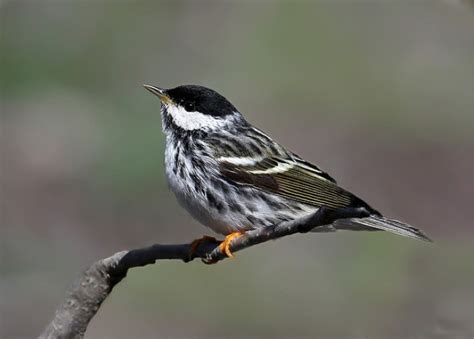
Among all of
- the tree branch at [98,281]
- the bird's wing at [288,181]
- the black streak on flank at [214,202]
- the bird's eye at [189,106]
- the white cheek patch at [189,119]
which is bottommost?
the tree branch at [98,281]

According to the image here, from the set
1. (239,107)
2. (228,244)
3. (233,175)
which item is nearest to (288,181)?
(233,175)

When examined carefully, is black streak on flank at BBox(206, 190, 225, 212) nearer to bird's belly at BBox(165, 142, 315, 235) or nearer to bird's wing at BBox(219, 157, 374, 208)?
bird's belly at BBox(165, 142, 315, 235)

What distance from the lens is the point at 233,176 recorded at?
5891 millimetres

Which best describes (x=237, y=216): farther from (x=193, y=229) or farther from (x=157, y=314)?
(x=193, y=229)

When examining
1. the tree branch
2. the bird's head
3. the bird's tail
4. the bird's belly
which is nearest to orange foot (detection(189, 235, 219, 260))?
the tree branch

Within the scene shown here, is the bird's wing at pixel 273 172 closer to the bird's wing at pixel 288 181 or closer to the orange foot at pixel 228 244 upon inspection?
the bird's wing at pixel 288 181

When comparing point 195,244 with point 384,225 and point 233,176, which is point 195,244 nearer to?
point 233,176

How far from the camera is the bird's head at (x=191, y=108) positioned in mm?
6188

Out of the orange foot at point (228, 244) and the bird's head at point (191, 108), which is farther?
the bird's head at point (191, 108)

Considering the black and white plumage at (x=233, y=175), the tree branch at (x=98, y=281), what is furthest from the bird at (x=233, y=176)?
the tree branch at (x=98, y=281)

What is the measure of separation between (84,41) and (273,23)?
2594mm

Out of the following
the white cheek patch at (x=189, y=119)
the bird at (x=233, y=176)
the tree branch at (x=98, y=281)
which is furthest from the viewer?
the white cheek patch at (x=189, y=119)

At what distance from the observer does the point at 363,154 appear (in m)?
12.1

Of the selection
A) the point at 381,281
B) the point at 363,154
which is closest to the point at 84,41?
the point at 363,154
